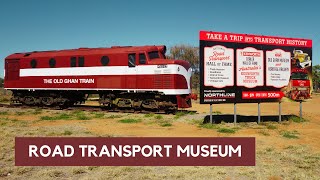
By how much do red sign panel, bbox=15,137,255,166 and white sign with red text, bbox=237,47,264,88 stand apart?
612 cm

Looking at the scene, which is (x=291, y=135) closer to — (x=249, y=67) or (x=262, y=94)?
(x=262, y=94)

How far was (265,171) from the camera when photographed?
26.1 feet

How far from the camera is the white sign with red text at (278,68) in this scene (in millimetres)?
17750

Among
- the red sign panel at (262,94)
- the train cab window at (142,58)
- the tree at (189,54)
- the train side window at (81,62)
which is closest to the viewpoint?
the red sign panel at (262,94)

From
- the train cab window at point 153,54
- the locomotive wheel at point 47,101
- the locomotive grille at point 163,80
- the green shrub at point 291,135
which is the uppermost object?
the train cab window at point 153,54

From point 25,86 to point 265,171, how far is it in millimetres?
22505

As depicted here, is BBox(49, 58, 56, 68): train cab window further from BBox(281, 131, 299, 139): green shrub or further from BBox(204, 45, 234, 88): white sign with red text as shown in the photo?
BBox(281, 131, 299, 139): green shrub

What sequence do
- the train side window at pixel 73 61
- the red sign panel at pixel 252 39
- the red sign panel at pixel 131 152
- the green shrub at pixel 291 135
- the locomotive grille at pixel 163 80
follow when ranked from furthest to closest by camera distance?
the train side window at pixel 73 61 → the locomotive grille at pixel 163 80 → the red sign panel at pixel 252 39 → the green shrub at pixel 291 135 → the red sign panel at pixel 131 152

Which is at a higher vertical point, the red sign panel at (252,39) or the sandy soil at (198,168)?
the red sign panel at (252,39)

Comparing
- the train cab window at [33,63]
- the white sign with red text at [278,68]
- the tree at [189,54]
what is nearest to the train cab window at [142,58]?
the white sign with red text at [278,68]

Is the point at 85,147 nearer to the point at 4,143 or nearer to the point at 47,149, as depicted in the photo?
the point at 47,149

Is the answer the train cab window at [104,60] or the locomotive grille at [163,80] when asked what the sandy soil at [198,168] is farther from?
the train cab window at [104,60]

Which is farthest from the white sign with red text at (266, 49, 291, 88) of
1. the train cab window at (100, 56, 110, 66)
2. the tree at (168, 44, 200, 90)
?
the tree at (168, 44, 200, 90)

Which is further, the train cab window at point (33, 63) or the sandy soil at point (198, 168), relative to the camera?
the train cab window at point (33, 63)
